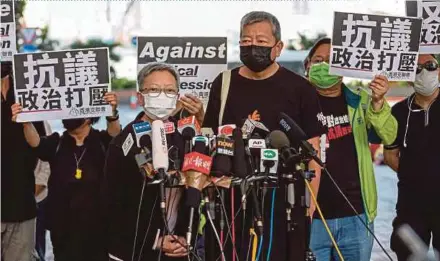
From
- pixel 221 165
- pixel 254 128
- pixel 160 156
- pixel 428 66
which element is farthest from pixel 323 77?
pixel 160 156

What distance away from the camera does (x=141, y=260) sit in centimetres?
282

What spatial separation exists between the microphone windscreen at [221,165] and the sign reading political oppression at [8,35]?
2.17m

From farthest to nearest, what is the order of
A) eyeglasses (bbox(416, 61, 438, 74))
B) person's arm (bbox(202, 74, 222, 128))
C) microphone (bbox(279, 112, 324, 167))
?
eyeglasses (bbox(416, 61, 438, 74))
person's arm (bbox(202, 74, 222, 128))
microphone (bbox(279, 112, 324, 167))

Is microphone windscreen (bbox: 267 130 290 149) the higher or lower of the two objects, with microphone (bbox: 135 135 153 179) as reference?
higher

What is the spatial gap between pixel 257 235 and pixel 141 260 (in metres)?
0.60

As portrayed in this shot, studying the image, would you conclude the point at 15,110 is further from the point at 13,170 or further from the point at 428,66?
the point at 428,66

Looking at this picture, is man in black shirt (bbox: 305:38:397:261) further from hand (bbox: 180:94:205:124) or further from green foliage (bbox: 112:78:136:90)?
green foliage (bbox: 112:78:136:90)

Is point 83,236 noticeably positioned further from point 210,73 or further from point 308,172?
point 308,172

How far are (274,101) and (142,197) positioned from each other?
0.77 metres

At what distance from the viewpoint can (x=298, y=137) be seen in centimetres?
251

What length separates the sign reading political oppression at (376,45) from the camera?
3.61 m

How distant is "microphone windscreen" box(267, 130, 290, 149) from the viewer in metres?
2.44

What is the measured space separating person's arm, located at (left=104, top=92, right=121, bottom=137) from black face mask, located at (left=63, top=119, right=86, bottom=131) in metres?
0.18

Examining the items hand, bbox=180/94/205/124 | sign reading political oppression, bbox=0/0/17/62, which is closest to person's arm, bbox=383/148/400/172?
hand, bbox=180/94/205/124
